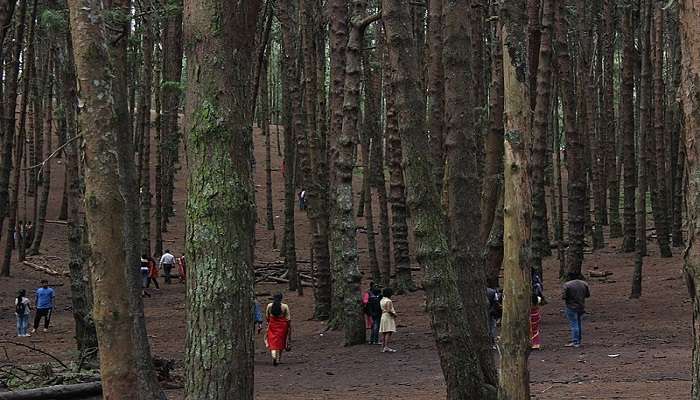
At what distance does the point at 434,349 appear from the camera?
16172mm

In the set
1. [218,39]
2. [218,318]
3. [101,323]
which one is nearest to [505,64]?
[218,39]

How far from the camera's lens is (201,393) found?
19.7ft

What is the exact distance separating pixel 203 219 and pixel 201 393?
1.20 metres

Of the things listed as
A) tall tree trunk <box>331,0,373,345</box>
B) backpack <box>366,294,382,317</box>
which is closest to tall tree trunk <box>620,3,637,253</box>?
tall tree trunk <box>331,0,373,345</box>

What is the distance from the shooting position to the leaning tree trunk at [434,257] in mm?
8664

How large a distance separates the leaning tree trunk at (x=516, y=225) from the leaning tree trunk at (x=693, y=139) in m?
2.52

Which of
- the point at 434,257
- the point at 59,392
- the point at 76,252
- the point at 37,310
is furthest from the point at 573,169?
the point at 59,392

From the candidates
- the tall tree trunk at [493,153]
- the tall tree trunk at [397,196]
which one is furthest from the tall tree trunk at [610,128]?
the tall tree trunk at [493,153]

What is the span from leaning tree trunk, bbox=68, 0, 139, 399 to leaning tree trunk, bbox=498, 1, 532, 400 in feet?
11.3

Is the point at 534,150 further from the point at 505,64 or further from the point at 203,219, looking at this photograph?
the point at 203,219

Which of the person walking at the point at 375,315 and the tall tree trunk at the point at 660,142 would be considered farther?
the tall tree trunk at the point at 660,142

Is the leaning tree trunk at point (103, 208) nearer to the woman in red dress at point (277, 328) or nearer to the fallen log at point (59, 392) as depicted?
the fallen log at point (59, 392)

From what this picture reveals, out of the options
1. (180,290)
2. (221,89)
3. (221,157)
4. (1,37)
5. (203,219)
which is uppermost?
(1,37)

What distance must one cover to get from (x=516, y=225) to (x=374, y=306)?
990 cm
